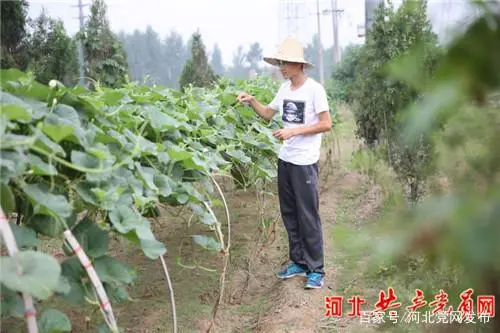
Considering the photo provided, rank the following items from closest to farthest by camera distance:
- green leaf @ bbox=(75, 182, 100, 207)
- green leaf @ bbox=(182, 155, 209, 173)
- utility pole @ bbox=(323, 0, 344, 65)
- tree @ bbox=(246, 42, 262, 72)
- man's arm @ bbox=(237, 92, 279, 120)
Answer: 1. green leaf @ bbox=(75, 182, 100, 207)
2. green leaf @ bbox=(182, 155, 209, 173)
3. man's arm @ bbox=(237, 92, 279, 120)
4. utility pole @ bbox=(323, 0, 344, 65)
5. tree @ bbox=(246, 42, 262, 72)

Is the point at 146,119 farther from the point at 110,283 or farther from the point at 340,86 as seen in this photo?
the point at 340,86

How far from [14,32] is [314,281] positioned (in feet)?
22.5

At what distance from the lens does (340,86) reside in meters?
17.4

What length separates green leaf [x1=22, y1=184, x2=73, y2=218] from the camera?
4.95ft

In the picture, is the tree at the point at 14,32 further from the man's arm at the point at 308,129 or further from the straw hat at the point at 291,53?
the man's arm at the point at 308,129

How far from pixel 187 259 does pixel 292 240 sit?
1.04 m

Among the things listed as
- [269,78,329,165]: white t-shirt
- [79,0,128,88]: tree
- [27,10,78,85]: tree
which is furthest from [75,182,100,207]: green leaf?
[79,0,128,88]: tree

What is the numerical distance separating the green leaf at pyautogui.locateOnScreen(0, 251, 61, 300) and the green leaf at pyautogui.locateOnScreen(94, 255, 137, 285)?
1.52 ft

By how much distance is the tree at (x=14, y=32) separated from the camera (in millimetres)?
8039

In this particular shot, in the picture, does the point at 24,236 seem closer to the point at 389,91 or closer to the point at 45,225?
the point at 45,225

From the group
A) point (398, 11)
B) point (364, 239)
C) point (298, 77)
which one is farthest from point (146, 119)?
point (398, 11)

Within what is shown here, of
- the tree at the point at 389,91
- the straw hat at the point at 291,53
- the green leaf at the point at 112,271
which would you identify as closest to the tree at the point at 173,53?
the tree at the point at 389,91

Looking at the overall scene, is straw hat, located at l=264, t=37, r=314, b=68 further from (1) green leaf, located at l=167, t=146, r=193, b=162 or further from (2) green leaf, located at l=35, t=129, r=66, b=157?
(2) green leaf, located at l=35, t=129, r=66, b=157

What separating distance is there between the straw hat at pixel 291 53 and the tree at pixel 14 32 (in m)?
5.86
